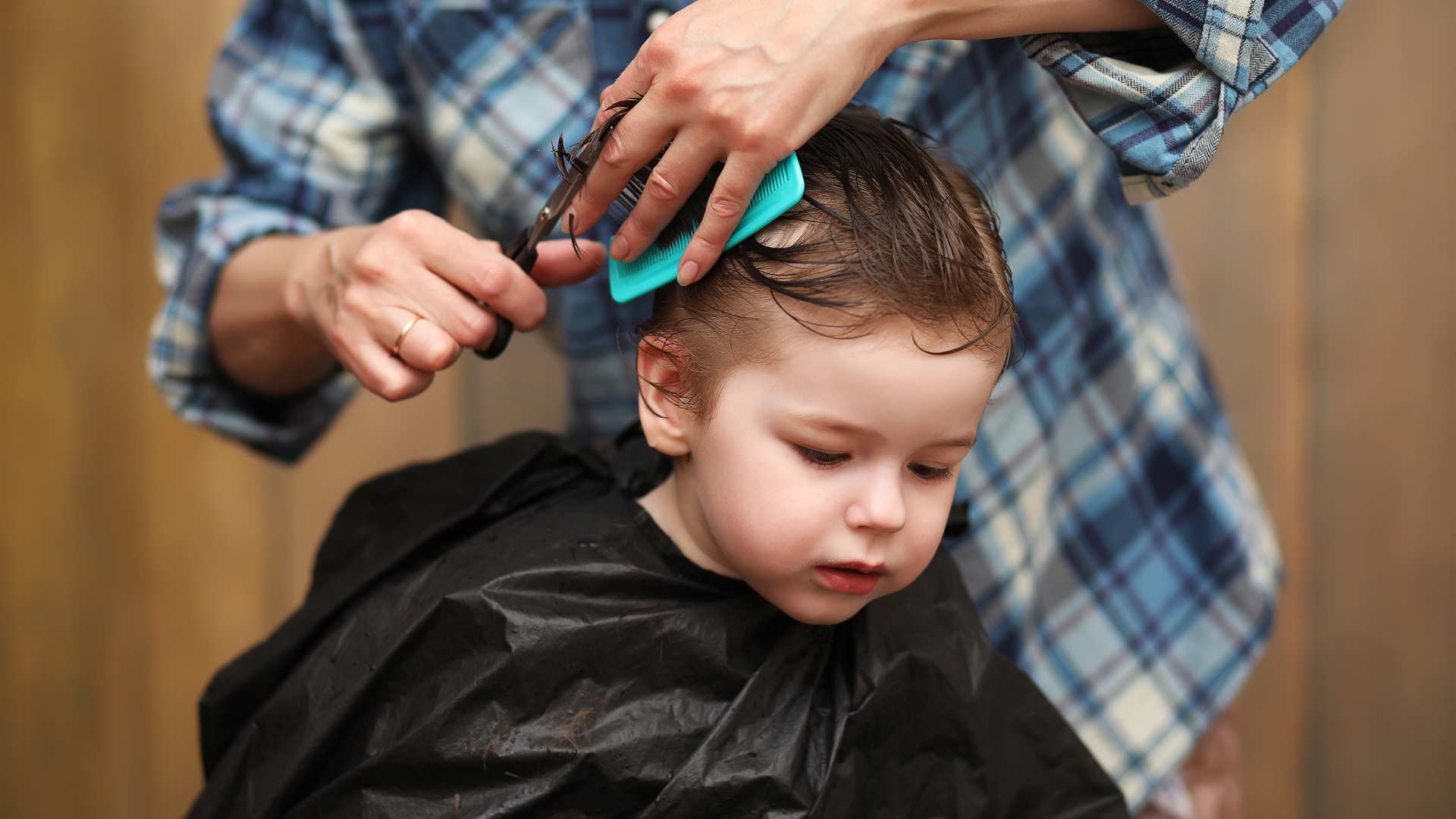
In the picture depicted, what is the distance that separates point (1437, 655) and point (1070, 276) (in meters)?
0.96

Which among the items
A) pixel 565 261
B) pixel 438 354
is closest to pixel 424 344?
pixel 438 354

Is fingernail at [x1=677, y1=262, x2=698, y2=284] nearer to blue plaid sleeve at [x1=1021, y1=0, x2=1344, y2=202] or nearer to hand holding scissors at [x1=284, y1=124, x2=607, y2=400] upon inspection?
hand holding scissors at [x1=284, y1=124, x2=607, y2=400]

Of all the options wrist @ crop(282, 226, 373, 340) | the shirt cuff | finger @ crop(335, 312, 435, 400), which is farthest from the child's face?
the shirt cuff

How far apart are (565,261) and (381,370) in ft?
0.49

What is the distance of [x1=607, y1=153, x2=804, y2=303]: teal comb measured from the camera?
687mm

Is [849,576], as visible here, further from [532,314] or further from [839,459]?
[532,314]

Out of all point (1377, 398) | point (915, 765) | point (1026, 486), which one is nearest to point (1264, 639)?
point (1026, 486)

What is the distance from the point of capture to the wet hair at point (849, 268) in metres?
0.69

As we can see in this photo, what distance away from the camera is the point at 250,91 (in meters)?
1.09

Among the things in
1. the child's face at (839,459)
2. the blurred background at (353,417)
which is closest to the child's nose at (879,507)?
the child's face at (839,459)

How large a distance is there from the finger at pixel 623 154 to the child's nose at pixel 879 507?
238 millimetres

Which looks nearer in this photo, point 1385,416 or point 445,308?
point 445,308

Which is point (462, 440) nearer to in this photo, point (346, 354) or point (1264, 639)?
point (346, 354)

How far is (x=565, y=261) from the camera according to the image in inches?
33.0
